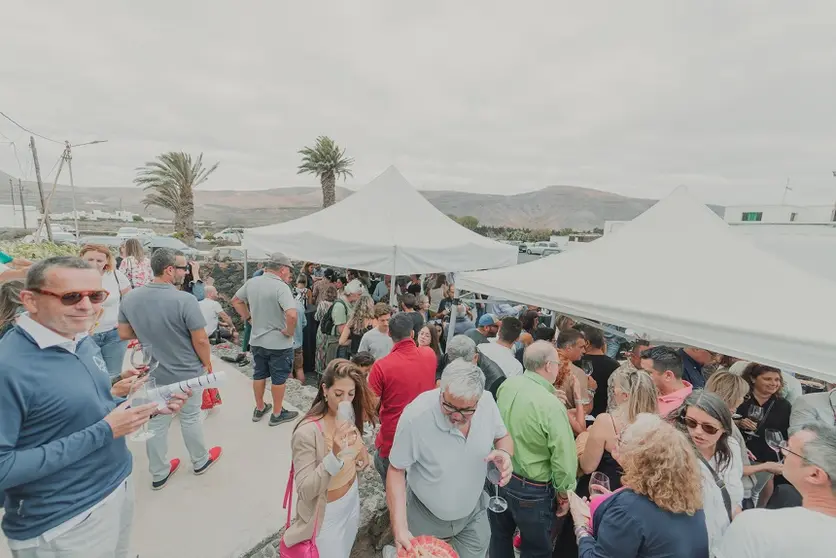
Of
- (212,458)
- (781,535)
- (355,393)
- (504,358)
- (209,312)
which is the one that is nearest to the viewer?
(781,535)

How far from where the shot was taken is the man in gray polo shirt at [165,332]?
2658 millimetres

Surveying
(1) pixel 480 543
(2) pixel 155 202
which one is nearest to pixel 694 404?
(1) pixel 480 543

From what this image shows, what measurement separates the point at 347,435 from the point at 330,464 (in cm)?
15

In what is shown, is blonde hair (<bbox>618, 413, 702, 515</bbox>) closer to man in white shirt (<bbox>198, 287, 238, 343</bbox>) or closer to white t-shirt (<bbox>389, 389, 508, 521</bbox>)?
white t-shirt (<bbox>389, 389, 508, 521</bbox>)

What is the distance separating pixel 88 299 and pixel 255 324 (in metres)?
2.18

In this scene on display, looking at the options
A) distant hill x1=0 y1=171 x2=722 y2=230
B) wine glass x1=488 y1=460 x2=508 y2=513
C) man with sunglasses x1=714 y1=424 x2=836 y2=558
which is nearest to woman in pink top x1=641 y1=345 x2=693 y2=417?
man with sunglasses x1=714 y1=424 x2=836 y2=558

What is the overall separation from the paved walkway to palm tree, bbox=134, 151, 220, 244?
1104 inches

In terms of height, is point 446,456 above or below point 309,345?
above

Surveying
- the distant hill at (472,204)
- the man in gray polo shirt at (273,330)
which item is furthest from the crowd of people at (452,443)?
the distant hill at (472,204)

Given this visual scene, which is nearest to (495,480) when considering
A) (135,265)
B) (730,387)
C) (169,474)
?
(730,387)

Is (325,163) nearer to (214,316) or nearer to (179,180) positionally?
(179,180)

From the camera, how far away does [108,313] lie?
3.42 metres

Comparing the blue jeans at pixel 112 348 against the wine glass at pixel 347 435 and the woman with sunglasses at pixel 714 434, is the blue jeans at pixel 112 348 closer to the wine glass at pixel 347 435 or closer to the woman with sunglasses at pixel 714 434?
the wine glass at pixel 347 435

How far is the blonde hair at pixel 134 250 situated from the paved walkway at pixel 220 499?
90.6 inches
